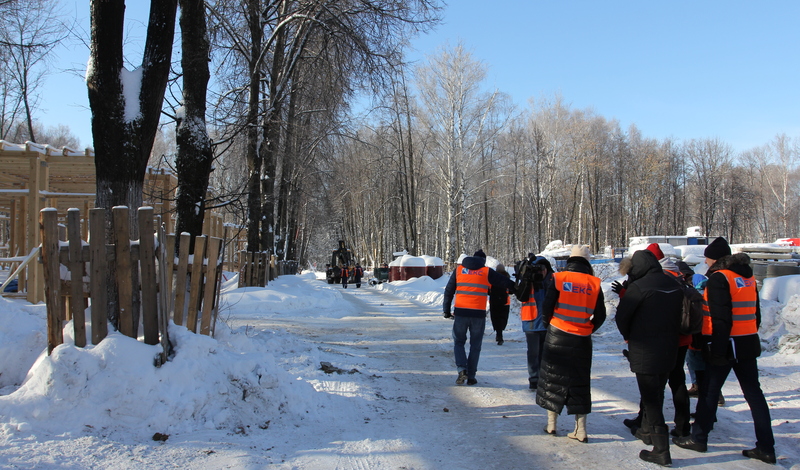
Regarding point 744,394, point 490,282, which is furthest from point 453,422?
point 744,394

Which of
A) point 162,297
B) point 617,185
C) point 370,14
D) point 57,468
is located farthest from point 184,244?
point 617,185

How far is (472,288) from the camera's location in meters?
6.30

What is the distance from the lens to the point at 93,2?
488 centimetres

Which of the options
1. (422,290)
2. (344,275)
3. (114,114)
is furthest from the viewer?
(344,275)

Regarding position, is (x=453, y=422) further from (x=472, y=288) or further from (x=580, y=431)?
(x=472, y=288)

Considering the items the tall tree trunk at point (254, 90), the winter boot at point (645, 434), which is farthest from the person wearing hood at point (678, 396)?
the tall tree trunk at point (254, 90)

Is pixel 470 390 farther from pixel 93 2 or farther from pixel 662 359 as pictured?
pixel 93 2

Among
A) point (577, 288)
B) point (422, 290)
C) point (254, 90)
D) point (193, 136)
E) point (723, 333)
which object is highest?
point (254, 90)

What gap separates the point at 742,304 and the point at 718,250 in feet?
1.81

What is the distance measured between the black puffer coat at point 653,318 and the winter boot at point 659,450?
0.46 meters

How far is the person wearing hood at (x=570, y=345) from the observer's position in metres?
4.24

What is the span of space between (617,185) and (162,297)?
172ft

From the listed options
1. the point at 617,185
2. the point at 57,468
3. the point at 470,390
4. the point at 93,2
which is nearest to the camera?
the point at 57,468

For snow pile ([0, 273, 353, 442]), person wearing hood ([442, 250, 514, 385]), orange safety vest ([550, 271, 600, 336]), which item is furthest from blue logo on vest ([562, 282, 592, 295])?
snow pile ([0, 273, 353, 442])
